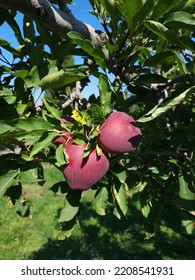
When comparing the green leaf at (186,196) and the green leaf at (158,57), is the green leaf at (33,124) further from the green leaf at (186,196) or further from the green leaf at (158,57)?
the green leaf at (186,196)

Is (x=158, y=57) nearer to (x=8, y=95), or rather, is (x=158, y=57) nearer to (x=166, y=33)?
(x=166, y=33)

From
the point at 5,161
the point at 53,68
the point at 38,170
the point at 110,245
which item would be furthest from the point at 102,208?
the point at 110,245

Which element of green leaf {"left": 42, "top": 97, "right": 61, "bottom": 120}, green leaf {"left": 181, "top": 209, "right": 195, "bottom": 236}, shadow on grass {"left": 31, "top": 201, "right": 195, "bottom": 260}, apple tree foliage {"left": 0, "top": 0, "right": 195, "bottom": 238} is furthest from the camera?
shadow on grass {"left": 31, "top": 201, "right": 195, "bottom": 260}

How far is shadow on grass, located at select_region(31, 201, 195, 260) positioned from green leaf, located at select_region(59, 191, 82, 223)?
2.69 meters

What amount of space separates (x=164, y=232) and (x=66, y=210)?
360 centimetres

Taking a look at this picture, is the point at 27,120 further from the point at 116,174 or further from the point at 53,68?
the point at 116,174

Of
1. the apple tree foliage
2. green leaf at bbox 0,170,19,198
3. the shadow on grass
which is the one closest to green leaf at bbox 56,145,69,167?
the apple tree foliage

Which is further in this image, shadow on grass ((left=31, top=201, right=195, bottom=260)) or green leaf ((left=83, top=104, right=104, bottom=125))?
shadow on grass ((left=31, top=201, right=195, bottom=260))

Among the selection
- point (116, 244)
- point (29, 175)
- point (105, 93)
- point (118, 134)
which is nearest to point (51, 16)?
point (105, 93)

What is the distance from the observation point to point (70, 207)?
1.22 metres

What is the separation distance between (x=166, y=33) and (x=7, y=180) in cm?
64

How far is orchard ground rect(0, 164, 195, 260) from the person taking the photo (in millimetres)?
3848

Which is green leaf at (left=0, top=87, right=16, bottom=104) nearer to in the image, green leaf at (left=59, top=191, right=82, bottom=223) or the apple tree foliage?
the apple tree foliage

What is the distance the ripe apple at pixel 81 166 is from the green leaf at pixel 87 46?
0.81 ft
